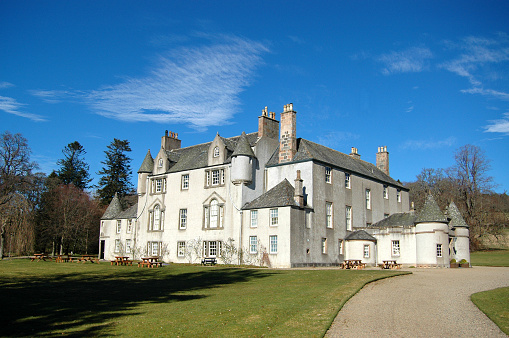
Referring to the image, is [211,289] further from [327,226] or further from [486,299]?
[327,226]

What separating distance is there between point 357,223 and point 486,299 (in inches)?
1076


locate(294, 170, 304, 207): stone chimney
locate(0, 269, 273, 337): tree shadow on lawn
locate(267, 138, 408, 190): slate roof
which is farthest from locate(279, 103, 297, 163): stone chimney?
locate(0, 269, 273, 337): tree shadow on lawn

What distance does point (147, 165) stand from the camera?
48.2m

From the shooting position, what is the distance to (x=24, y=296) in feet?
54.4

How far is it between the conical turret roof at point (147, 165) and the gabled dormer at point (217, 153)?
9490 millimetres

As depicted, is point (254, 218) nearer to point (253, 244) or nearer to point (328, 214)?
point (253, 244)

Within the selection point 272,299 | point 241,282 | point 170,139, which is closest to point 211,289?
point 241,282

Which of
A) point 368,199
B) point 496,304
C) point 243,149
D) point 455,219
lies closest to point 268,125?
point 243,149

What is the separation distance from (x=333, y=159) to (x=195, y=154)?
1449cm

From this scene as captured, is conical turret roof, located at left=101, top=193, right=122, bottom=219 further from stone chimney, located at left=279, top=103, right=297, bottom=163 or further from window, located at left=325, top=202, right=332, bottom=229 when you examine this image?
window, located at left=325, top=202, right=332, bottom=229

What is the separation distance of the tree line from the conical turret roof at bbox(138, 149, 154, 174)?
33.9 feet

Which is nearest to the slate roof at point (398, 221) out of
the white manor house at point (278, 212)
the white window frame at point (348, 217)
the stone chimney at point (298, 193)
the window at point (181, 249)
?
the white manor house at point (278, 212)

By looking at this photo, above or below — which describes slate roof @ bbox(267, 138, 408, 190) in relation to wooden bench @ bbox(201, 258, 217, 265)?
above

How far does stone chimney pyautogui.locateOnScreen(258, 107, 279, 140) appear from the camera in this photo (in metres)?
41.2
